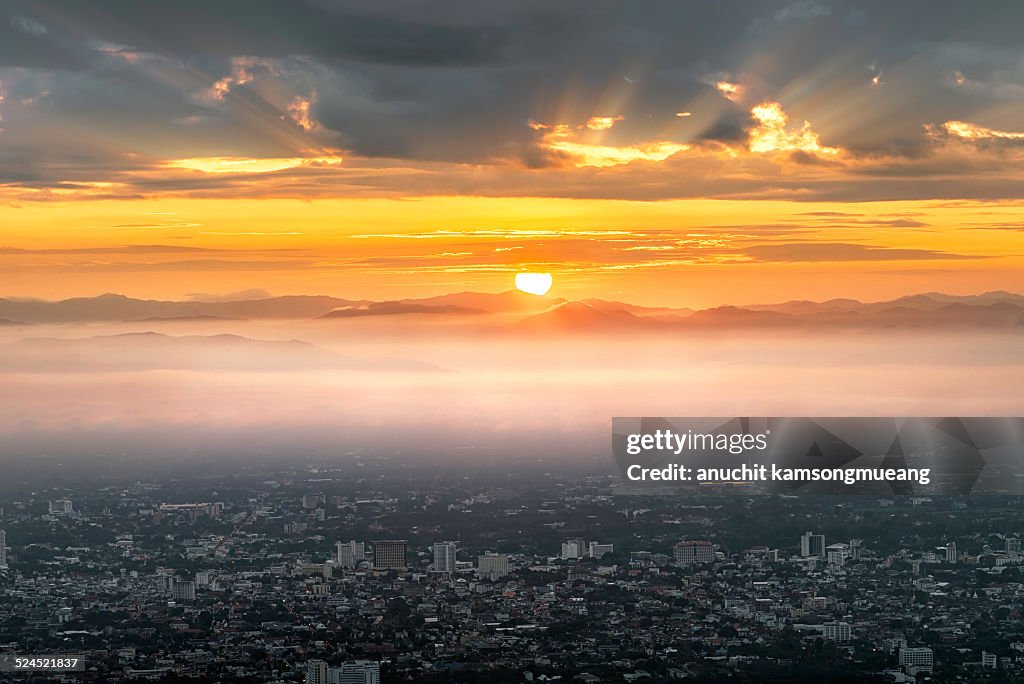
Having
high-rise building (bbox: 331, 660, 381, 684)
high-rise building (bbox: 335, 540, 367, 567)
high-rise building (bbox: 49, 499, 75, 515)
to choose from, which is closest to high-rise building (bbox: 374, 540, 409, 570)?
high-rise building (bbox: 335, 540, 367, 567)

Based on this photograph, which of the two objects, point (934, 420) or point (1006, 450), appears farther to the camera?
point (1006, 450)

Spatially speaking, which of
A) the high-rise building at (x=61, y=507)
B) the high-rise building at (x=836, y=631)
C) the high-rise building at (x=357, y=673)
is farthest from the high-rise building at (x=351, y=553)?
the high-rise building at (x=836, y=631)

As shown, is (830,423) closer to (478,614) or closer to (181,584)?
(478,614)

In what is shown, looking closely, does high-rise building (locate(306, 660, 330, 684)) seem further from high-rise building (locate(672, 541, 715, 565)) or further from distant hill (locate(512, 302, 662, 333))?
distant hill (locate(512, 302, 662, 333))

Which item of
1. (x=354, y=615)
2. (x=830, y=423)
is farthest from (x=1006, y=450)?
(x=354, y=615)

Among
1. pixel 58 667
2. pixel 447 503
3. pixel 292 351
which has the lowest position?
pixel 58 667
